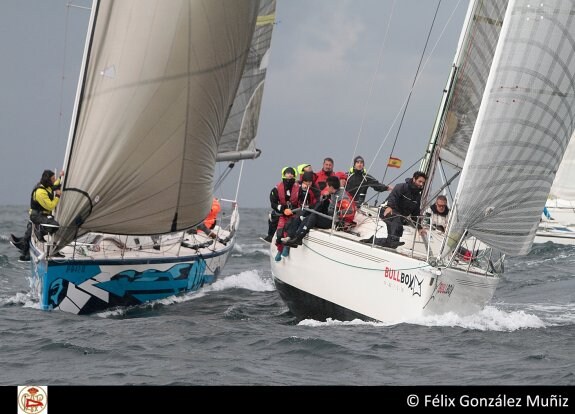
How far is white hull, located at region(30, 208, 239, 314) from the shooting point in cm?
1441

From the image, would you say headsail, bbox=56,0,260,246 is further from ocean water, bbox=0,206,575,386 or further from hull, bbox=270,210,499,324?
hull, bbox=270,210,499,324

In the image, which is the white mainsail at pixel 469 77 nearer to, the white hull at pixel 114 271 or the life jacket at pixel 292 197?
the life jacket at pixel 292 197

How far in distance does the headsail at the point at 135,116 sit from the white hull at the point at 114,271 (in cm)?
263

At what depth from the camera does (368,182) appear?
663 inches

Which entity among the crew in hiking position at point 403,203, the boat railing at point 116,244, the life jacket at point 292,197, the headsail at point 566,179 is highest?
the headsail at point 566,179

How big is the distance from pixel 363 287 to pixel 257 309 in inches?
111

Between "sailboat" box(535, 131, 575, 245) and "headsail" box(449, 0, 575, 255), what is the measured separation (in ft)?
63.5

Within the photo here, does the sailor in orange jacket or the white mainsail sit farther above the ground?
the white mainsail

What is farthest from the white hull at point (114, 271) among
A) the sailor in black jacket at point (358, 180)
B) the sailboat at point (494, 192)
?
the sailboat at point (494, 192)

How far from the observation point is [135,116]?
11.5 m
